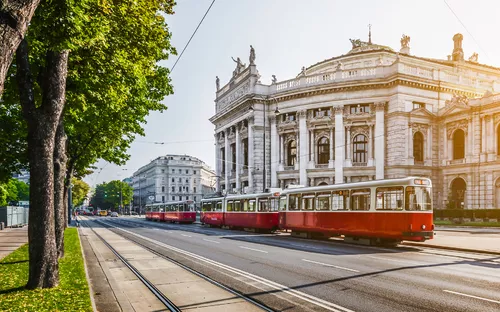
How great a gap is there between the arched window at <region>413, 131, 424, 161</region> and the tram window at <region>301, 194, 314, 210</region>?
83.8 feet

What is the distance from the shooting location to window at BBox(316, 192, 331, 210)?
78.0 ft

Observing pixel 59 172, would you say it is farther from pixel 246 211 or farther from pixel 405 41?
pixel 405 41

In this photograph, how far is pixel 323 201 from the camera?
2419 centimetres

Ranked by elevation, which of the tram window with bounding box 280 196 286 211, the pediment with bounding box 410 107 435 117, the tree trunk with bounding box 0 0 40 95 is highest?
the pediment with bounding box 410 107 435 117

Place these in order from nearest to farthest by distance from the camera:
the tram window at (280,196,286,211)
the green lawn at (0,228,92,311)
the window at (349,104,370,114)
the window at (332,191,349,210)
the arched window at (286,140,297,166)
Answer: the green lawn at (0,228,92,311) → the window at (332,191,349,210) → the tram window at (280,196,286,211) → the window at (349,104,370,114) → the arched window at (286,140,297,166)

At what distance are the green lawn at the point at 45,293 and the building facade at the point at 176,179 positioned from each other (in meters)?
109

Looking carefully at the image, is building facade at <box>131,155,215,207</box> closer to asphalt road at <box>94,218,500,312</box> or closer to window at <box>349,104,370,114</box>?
window at <box>349,104,370,114</box>

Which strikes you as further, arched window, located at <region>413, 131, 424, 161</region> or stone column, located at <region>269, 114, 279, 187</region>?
stone column, located at <region>269, 114, 279, 187</region>

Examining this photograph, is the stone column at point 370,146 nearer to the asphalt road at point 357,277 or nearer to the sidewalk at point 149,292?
the asphalt road at point 357,277

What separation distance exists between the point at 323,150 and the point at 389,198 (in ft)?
102

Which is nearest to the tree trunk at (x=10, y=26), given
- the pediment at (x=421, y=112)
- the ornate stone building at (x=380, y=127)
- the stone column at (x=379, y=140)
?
the ornate stone building at (x=380, y=127)

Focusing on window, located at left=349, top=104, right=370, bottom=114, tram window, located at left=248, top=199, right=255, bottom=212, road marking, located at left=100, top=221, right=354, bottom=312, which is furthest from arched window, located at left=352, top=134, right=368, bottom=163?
road marking, located at left=100, top=221, right=354, bottom=312

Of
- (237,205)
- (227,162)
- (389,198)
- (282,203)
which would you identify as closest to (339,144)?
(237,205)

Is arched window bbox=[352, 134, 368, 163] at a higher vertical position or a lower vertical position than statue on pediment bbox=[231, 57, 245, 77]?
lower
